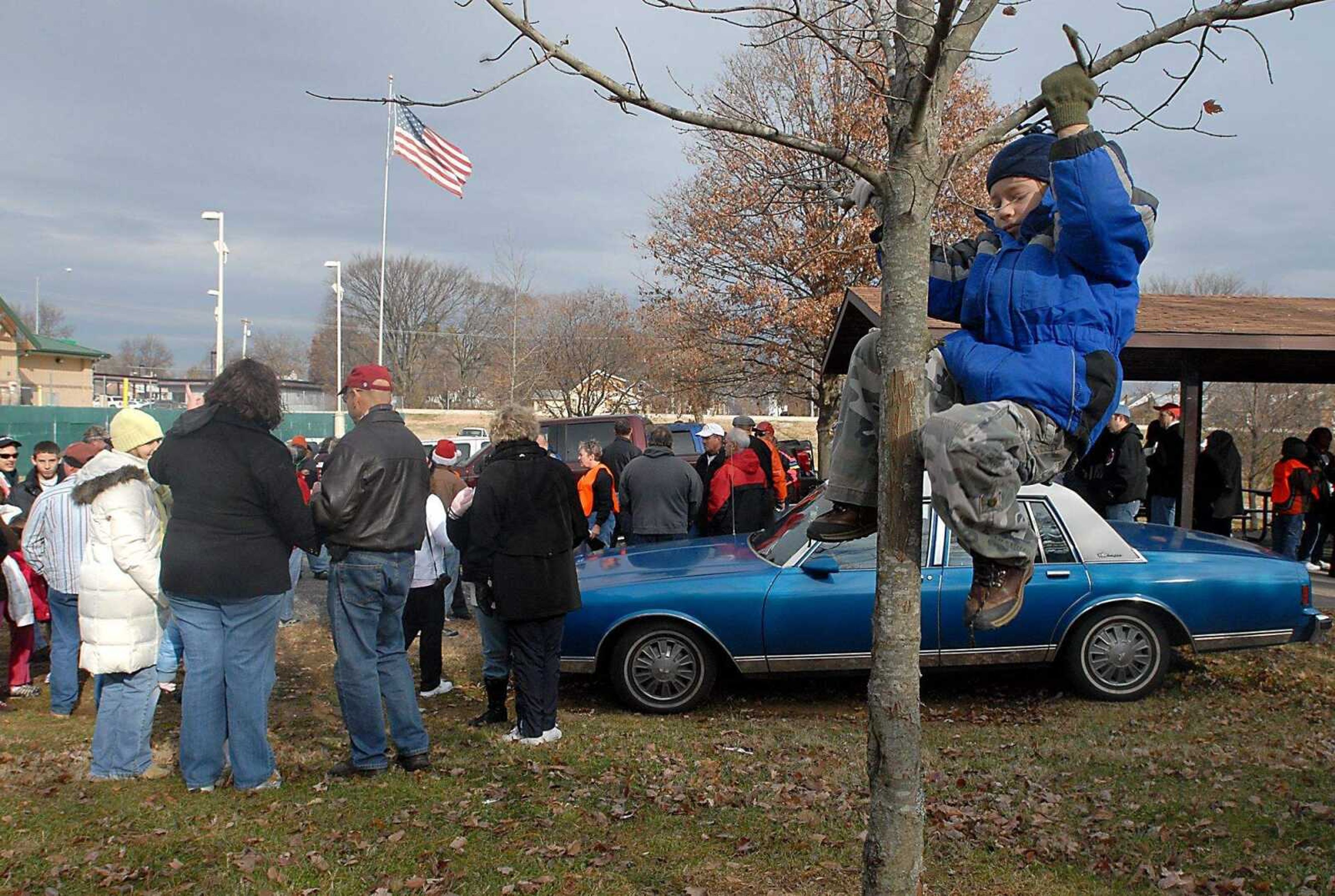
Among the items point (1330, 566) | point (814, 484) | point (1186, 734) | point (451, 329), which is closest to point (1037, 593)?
point (1186, 734)

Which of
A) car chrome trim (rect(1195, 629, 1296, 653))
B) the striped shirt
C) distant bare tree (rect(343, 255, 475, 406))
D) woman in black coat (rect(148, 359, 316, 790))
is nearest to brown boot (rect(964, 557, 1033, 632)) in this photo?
woman in black coat (rect(148, 359, 316, 790))

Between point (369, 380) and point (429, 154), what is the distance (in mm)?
20348

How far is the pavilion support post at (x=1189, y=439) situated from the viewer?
10664 millimetres

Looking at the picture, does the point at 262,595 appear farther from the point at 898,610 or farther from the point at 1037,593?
the point at 1037,593

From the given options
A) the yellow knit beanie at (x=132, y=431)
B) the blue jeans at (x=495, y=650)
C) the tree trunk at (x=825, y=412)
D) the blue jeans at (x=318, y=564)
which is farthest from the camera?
the tree trunk at (x=825, y=412)

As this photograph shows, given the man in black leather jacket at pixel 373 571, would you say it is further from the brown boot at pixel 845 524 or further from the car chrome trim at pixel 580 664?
the brown boot at pixel 845 524

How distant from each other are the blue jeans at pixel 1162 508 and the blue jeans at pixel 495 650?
895 centimetres

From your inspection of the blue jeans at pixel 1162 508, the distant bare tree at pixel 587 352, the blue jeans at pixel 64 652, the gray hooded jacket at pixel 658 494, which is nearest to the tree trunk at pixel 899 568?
the blue jeans at pixel 64 652

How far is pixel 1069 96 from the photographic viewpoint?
252cm

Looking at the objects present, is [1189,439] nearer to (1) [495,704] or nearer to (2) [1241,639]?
(2) [1241,639]

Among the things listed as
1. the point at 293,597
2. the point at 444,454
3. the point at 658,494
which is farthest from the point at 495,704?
the point at 293,597

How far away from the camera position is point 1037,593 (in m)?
7.09

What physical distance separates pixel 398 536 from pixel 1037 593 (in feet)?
14.5

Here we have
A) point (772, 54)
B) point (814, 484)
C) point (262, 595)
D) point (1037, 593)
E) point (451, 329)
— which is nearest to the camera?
point (262, 595)
